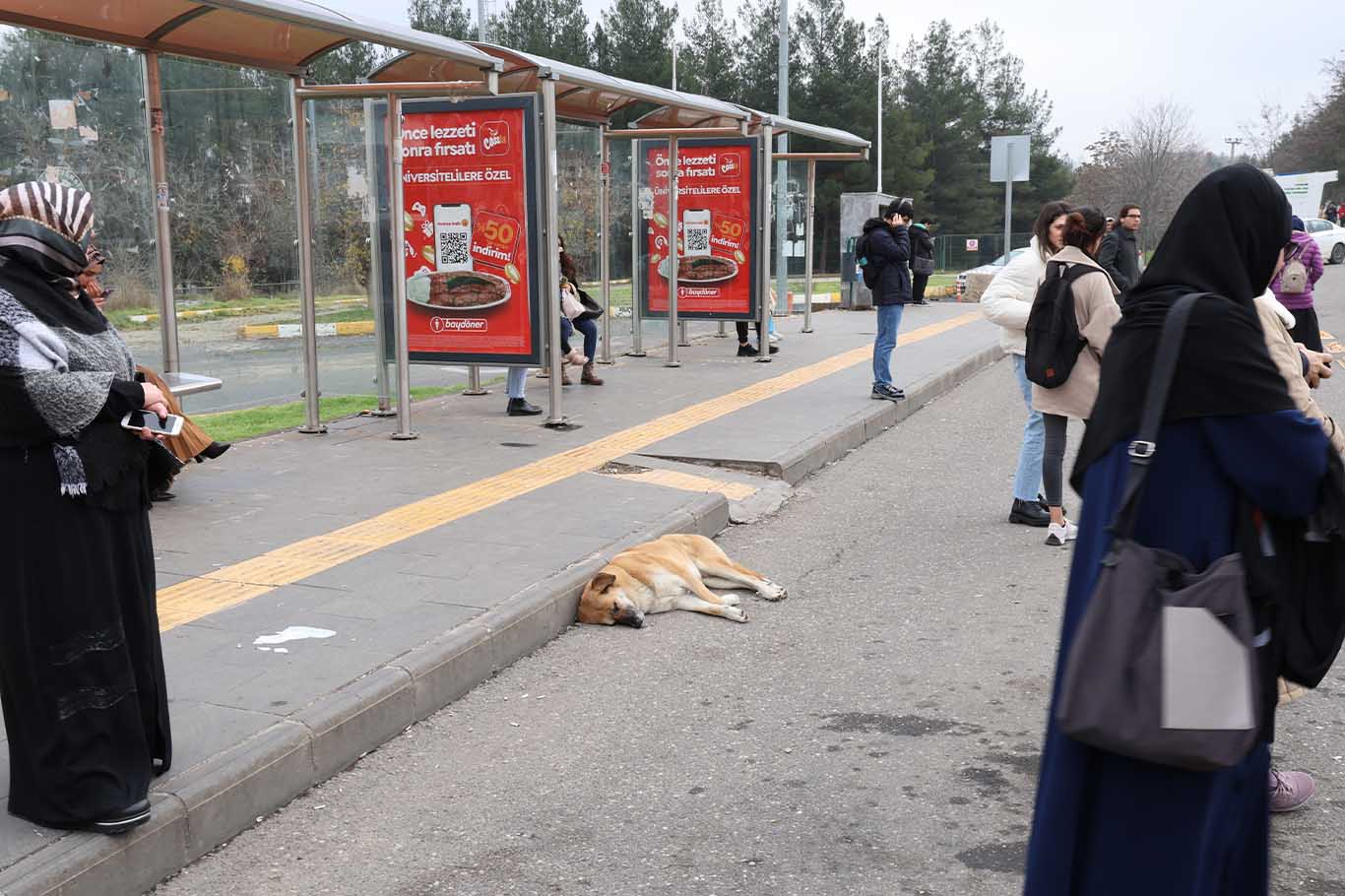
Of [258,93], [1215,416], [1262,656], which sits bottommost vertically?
[1262,656]

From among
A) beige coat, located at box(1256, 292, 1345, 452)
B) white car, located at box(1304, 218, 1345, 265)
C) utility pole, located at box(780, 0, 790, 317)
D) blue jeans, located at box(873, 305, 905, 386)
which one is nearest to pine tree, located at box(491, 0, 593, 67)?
white car, located at box(1304, 218, 1345, 265)

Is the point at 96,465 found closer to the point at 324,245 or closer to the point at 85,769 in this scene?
the point at 85,769

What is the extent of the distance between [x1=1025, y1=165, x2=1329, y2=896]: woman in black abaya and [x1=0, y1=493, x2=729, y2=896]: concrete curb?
7.77 ft

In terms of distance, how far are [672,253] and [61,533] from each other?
11115mm

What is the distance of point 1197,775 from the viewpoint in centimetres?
Answer: 245

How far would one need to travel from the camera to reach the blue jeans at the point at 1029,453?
7.39 m

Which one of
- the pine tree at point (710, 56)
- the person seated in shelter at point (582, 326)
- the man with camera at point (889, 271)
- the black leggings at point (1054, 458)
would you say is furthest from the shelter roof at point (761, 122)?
the pine tree at point (710, 56)

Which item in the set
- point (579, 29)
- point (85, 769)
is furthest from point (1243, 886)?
point (579, 29)

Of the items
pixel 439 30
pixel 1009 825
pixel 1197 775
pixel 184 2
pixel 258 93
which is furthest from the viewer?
pixel 439 30

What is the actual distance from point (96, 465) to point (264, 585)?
8.62ft

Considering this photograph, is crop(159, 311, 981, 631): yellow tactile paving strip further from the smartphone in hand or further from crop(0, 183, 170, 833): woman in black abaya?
the smartphone in hand

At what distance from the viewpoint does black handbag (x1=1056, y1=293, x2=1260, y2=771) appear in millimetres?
2320

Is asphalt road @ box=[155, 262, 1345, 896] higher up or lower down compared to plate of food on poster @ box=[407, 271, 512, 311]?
lower down

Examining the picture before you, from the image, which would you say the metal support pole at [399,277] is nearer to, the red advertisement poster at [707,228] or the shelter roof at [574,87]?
the shelter roof at [574,87]
